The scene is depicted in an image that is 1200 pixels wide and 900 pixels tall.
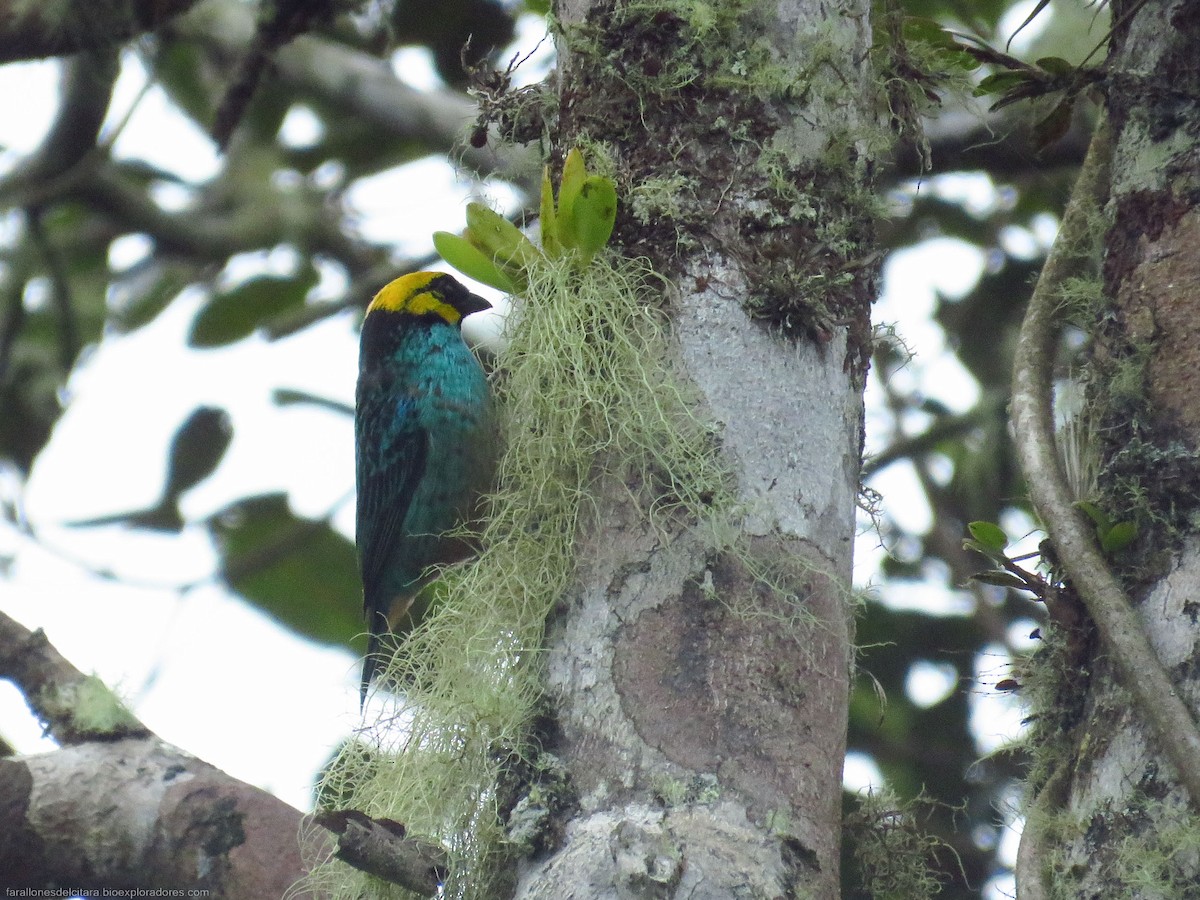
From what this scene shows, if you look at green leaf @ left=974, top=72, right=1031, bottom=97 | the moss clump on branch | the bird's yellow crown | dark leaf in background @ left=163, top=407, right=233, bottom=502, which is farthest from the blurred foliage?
the moss clump on branch

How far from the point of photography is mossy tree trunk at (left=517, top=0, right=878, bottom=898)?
1.70 metres

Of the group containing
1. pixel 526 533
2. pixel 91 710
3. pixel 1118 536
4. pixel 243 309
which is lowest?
pixel 91 710

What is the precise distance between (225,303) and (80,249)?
2.33 ft

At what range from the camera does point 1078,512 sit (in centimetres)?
196

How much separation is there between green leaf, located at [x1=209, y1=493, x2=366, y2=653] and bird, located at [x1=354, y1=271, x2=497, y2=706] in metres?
0.96

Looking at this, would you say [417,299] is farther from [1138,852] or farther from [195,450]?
[1138,852]

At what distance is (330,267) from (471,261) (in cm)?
341

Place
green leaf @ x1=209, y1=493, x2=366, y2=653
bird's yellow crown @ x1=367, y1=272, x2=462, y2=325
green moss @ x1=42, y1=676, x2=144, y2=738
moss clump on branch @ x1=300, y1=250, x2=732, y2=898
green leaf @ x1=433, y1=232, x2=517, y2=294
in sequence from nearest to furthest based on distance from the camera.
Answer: moss clump on branch @ x1=300, y1=250, x2=732, y2=898
green leaf @ x1=433, y1=232, x2=517, y2=294
green moss @ x1=42, y1=676, x2=144, y2=738
bird's yellow crown @ x1=367, y1=272, x2=462, y2=325
green leaf @ x1=209, y1=493, x2=366, y2=653

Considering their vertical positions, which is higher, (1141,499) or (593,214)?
(593,214)

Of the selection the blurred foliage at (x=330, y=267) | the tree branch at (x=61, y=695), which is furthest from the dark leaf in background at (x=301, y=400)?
the tree branch at (x=61, y=695)

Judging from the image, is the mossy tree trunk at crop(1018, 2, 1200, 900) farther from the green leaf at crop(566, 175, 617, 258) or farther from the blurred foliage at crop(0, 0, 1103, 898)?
the blurred foliage at crop(0, 0, 1103, 898)

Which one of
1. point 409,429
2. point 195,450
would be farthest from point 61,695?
point 195,450

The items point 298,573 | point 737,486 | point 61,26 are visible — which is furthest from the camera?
point 298,573

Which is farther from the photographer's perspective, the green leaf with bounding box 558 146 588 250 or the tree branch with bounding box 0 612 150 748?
the tree branch with bounding box 0 612 150 748
